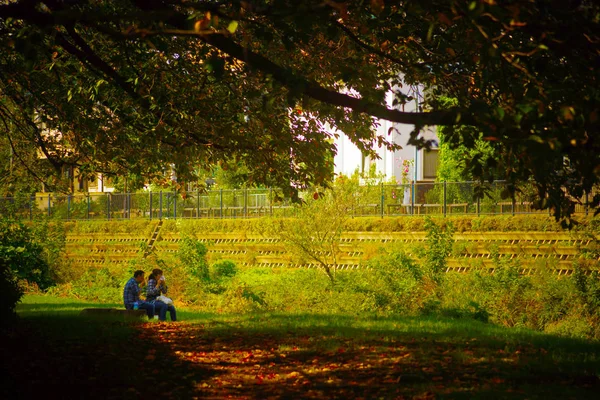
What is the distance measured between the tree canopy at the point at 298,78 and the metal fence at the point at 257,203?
4938 mm

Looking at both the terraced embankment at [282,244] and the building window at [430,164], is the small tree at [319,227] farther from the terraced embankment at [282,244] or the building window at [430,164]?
the building window at [430,164]

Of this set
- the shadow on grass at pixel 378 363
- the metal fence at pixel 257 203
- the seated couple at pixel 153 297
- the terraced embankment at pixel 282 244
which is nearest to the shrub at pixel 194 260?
the terraced embankment at pixel 282 244

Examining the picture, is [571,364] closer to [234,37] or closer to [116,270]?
[234,37]

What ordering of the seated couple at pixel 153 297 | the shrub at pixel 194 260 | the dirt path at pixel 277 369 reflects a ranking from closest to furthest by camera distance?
the dirt path at pixel 277 369
the seated couple at pixel 153 297
the shrub at pixel 194 260

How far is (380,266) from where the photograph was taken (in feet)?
67.2

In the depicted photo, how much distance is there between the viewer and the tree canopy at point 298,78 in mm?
7027

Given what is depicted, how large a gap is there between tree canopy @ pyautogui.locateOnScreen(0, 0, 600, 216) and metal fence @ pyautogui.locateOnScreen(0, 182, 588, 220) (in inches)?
194

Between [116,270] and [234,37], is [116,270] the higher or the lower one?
the lower one

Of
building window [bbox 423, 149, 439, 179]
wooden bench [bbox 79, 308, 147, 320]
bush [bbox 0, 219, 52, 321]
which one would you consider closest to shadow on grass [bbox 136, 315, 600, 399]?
wooden bench [bbox 79, 308, 147, 320]

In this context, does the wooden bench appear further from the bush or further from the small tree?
the small tree

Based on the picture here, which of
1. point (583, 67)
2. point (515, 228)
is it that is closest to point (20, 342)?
point (583, 67)

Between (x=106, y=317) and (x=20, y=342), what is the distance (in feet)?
12.6

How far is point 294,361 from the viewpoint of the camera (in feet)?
31.8

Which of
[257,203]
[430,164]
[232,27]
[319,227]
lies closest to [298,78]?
[232,27]
